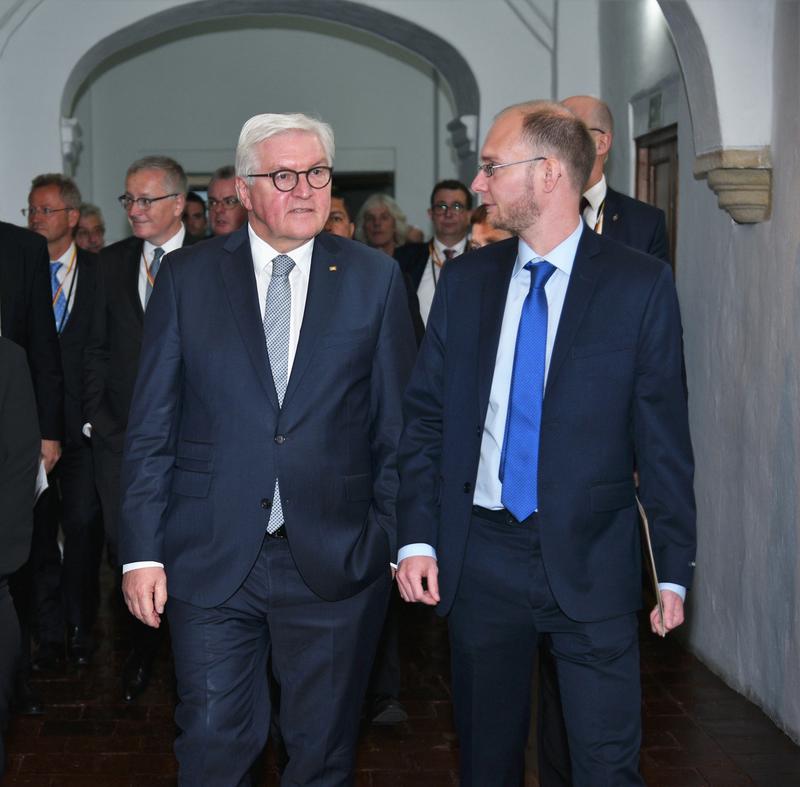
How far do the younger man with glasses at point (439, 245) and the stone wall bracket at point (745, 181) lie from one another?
1997 mm

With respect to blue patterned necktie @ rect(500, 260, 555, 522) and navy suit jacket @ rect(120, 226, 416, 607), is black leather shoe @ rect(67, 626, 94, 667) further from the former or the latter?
blue patterned necktie @ rect(500, 260, 555, 522)

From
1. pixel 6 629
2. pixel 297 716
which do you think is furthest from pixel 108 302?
pixel 297 716

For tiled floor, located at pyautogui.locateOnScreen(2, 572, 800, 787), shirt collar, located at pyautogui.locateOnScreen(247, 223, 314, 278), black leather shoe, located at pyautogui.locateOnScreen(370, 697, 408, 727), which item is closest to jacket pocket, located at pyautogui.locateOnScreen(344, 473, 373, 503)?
shirt collar, located at pyautogui.locateOnScreen(247, 223, 314, 278)

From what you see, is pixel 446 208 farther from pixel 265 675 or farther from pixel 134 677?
pixel 265 675

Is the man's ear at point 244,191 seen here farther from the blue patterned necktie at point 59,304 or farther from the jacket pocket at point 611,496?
the blue patterned necktie at point 59,304

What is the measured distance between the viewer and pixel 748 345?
567cm

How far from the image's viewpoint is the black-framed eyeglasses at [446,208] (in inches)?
301

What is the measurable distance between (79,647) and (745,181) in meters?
3.48

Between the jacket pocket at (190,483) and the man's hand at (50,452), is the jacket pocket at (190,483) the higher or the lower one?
the higher one

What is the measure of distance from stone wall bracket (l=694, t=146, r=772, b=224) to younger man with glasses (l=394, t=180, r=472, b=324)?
78.6 inches

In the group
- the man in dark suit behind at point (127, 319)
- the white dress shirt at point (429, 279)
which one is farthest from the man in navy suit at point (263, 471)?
the white dress shirt at point (429, 279)

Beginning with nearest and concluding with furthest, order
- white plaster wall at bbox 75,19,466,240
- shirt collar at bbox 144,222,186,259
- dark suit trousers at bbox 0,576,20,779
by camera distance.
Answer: dark suit trousers at bbox 0,576,20,779 < shirt collar at bbox 144,222,186,259 < white plaster wall at bbox 75,19,466,240

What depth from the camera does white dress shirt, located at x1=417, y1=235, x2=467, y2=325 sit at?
282 inches

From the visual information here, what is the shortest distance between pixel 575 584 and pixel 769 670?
8.10 feet
